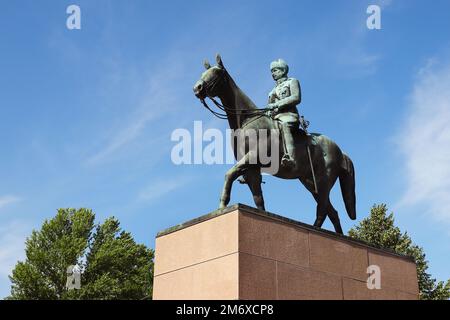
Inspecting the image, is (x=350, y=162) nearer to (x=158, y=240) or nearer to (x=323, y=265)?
(x=323, y=265)

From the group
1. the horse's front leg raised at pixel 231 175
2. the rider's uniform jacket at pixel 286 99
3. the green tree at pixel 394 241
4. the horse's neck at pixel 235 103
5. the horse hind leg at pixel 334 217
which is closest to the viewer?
the horse's front leg raised at pixel 231 175

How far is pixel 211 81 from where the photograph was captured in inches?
474

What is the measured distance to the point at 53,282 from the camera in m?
35.1

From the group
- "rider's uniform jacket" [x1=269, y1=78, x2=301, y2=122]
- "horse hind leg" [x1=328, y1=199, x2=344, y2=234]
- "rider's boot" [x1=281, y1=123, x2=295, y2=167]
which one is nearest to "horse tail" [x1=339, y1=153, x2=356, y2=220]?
"horse hind leg" [x1=328, y1=199, x2=344, y2=234]

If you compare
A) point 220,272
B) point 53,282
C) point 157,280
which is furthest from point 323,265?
point 53,282

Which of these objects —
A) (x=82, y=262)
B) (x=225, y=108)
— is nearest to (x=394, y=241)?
(x=82, y=262)

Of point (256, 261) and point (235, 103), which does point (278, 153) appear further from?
point (256, 261)

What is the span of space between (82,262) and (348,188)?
1003 inches

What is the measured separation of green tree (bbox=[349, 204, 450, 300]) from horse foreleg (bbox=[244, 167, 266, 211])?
68.2 ft

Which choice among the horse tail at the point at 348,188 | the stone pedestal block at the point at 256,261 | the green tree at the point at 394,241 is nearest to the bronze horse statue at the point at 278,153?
the horse tail at the point at 348,188

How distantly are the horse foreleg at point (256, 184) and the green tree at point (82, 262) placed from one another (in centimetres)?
2469

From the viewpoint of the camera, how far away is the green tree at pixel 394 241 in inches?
1267

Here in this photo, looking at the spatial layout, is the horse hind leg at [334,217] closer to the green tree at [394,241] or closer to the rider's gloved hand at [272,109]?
the rider's gloved hand at [272,109]

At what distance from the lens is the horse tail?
14.1 m
